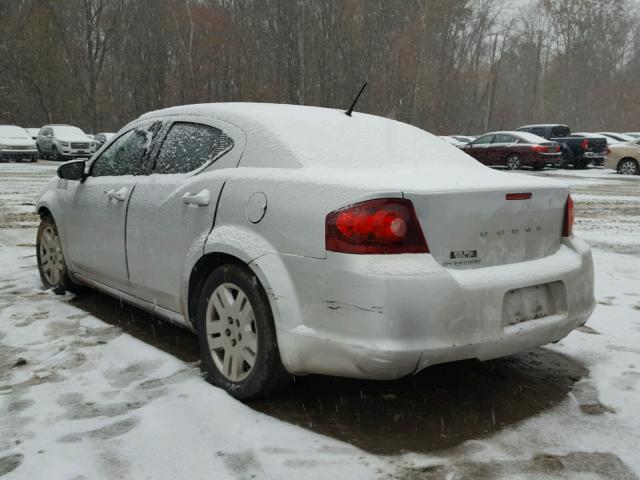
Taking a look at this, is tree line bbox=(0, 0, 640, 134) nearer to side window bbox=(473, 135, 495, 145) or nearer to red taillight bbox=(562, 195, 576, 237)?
side window bbox=(473, 135, 495, 145)

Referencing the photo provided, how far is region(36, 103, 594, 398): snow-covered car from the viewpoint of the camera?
9.39 ft

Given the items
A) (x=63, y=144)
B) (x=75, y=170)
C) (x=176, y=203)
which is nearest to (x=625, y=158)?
(x=75, y=170)

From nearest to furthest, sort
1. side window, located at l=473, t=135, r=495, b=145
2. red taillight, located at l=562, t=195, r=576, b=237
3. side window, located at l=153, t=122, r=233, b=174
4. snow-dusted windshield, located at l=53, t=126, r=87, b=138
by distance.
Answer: red taillight, located at l=562, t=195, r=576, b=237
side window, located at l=153, t=122, r=233, b=174
side window, located at l=473, t=135, r=495, b=145
snow-dusted windshield, located at l=53, t=126, r=87, b=138

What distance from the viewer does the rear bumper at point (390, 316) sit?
2.80 meters

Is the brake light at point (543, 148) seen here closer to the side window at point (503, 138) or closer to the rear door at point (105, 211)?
the side window at point (503, 138)

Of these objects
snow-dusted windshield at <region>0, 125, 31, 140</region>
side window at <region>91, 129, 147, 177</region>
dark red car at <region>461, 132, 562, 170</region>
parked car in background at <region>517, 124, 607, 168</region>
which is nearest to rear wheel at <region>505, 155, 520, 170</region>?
dark red car at <region>461, 132, 562, 170</region>

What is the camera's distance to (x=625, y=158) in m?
23.3

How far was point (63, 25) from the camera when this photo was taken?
159ft

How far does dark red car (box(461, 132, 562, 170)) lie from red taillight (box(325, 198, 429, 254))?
22824mm

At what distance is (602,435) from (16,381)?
2936mm

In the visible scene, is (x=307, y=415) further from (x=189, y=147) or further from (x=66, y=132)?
(x=66, y=132)

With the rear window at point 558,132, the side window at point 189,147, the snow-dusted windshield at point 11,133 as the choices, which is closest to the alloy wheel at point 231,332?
the side window at point 189,147

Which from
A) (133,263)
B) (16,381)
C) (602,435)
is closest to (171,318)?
(133,263)

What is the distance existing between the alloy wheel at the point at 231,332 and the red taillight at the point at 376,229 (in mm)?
651
